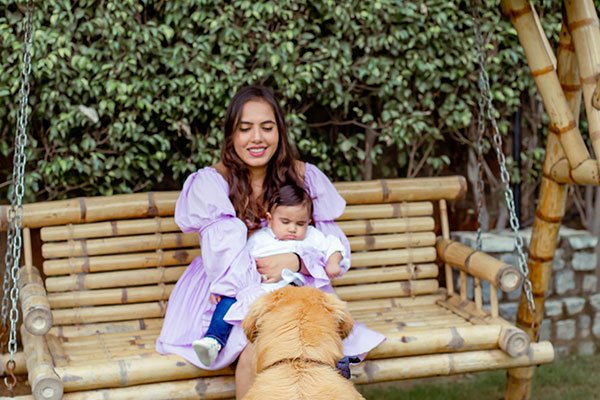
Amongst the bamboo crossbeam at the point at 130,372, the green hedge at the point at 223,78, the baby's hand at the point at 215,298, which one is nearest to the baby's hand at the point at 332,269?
the baby's hand at the point at 215,298

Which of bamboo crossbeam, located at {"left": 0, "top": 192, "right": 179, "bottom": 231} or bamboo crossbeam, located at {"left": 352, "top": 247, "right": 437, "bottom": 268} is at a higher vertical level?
bamboo crossbeam, located at {"left": 0, "top": 192, "right": 179, "bottom": 231}

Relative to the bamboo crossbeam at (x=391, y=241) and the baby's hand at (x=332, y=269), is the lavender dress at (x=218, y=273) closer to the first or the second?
the baby's hand at (x=332, y=269)

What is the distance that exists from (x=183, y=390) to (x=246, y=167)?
117cm

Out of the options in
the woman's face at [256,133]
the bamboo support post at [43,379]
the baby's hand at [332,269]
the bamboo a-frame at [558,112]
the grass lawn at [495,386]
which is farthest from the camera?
the grass lawn at [495,386]

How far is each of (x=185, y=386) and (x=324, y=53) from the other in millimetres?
2585

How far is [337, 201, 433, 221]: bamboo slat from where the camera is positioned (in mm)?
5117

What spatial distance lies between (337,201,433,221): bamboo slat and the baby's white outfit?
76cm

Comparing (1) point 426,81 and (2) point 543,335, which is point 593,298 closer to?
(2) point 543,335

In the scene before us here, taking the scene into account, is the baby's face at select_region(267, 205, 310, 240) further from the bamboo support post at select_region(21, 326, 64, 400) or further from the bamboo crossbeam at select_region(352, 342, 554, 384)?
the bamboo support post at select_region(21, 326, 64, 400)

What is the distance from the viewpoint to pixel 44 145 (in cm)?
556

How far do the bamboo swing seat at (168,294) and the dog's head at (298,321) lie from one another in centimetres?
71

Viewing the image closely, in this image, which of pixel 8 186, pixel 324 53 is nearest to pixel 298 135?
pixel 324 53

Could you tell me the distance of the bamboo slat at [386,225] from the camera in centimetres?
510

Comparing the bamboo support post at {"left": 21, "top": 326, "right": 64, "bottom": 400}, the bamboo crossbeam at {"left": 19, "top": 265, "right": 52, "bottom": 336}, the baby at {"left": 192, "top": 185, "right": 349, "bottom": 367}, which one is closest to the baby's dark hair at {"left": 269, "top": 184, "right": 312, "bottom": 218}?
the baby at {"left": 192, "top": 185, "right": 349, "bottom": 367}
